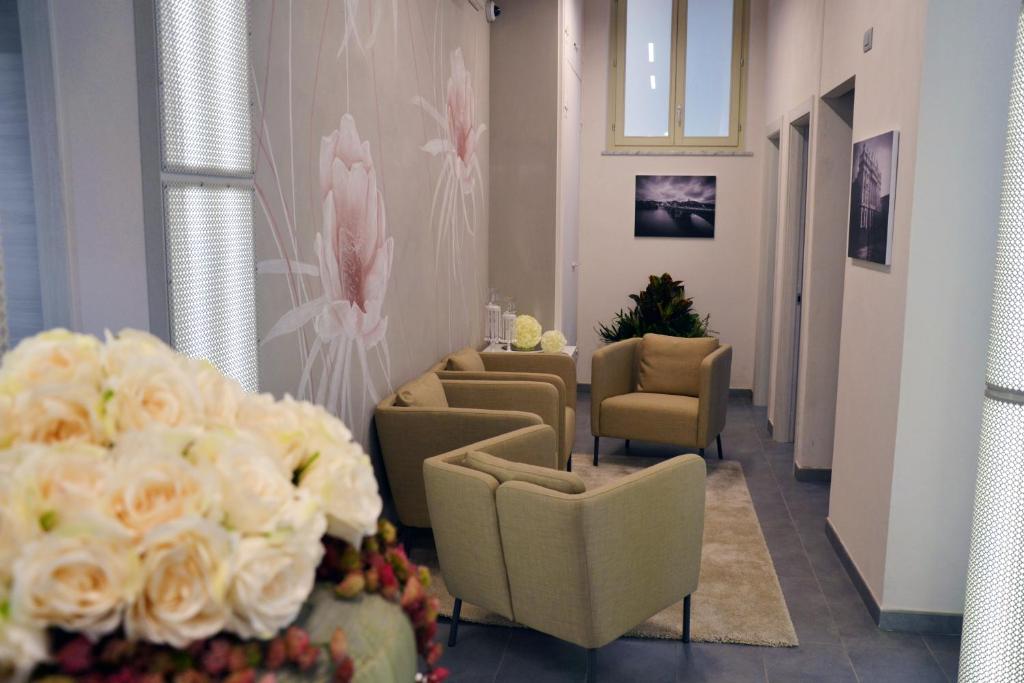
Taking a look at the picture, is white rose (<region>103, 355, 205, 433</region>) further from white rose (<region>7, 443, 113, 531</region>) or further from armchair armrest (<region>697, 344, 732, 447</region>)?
armchair armrest (<region>697, 344, 732, 447</region>)

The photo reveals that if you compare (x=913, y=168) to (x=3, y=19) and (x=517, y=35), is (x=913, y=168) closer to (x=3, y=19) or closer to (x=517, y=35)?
(x=3, y=19)

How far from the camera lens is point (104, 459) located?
0.88m

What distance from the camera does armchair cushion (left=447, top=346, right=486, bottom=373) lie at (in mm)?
5156

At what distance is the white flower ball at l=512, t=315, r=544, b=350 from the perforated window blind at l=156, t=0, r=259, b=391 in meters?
3.41

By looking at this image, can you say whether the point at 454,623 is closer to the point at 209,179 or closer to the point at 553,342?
the point at 209,179

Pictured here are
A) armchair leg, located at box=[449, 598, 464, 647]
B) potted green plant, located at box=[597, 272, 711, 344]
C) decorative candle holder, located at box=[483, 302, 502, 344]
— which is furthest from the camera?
potted green plant, located at box=[597, 272, 711, 344]

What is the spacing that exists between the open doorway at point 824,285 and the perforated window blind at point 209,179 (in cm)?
385

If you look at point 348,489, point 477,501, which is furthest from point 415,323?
point 348,489

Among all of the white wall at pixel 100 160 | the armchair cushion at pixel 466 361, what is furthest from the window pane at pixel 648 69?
the white wall at pixel 100 160

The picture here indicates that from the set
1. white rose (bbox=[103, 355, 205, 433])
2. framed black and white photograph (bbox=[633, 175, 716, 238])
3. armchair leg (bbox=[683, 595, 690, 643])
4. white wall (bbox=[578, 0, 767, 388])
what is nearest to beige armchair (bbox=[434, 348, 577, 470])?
armchair leg (bbox=[683, 595, 690, 643])

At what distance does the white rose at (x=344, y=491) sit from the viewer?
1.00 metres

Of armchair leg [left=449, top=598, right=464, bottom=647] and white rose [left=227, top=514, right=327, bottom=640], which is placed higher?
white rose [left=227, top=514, right=327, bottom=640]

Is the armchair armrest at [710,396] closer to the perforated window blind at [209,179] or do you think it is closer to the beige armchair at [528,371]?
the beige armchair at [528,371]

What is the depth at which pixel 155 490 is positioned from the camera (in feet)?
2.86
